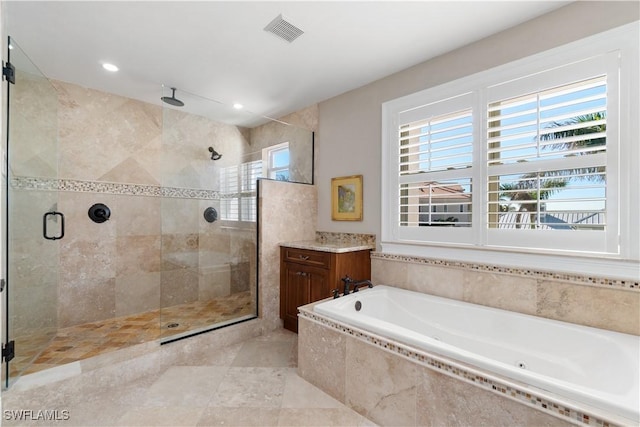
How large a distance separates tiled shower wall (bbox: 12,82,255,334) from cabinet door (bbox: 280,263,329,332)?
432mm

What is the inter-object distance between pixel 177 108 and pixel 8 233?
5.14ft

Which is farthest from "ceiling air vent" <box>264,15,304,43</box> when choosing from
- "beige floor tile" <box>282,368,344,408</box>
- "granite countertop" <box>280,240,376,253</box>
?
"beige floor tile" <box>282,368,344,408</box>

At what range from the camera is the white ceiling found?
1.78 meters

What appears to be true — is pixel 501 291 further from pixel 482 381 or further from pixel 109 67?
pixel 109 67

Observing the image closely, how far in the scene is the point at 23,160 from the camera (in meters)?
2.04

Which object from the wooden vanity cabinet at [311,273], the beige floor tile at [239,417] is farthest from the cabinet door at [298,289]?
the beige floor tile at [239,417]

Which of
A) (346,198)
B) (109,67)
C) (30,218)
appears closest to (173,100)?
(109,67)

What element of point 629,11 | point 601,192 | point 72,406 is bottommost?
point 72,406

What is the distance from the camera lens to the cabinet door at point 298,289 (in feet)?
8.39

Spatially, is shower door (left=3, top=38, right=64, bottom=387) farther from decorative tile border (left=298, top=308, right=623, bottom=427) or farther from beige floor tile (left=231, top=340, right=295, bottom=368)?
decorative tile border (left=298, top=308, right=623, bottom=427)

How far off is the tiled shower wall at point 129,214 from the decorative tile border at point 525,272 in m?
1.59

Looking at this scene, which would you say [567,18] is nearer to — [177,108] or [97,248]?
[177,108]

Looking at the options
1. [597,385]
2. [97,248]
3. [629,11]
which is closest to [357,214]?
[597,385]

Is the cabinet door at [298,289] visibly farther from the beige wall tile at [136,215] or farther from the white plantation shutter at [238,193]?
the beige wall tile at [136,215]
